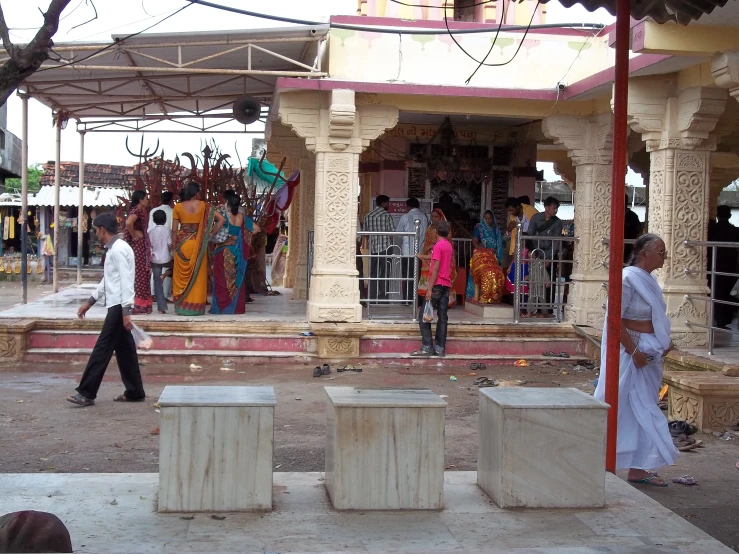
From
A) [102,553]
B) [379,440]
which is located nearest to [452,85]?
[379,440]

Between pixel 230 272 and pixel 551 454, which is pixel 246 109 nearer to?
pixel 230 272

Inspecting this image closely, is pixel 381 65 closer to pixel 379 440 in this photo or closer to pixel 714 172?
pixel 379 440

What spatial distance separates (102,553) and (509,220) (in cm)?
1014

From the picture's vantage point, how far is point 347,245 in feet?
36.7

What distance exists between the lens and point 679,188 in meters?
9.42

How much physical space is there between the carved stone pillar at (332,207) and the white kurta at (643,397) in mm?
5702

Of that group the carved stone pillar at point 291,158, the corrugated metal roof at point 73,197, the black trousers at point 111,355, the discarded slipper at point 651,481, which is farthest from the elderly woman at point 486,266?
the corrugated metal roof at point 73,197

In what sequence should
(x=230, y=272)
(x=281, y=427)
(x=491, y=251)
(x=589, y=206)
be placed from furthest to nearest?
(x=491, y=251) < (x=230, y=272) < (x=589, y=206) < (x=281, y=427)

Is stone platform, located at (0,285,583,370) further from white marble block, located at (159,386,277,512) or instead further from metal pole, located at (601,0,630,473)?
white marble block, located at (159,386,277,512)

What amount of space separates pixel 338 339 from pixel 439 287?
1400 mm

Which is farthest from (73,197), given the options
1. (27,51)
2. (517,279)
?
(27,51)

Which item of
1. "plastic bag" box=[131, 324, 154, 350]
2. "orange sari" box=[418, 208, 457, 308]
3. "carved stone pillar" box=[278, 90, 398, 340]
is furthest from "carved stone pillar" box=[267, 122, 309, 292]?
"plastic bag" box=[131, 324, 154, 350]

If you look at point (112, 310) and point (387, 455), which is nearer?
point (387, 455)

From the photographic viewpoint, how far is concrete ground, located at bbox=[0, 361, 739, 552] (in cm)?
593
